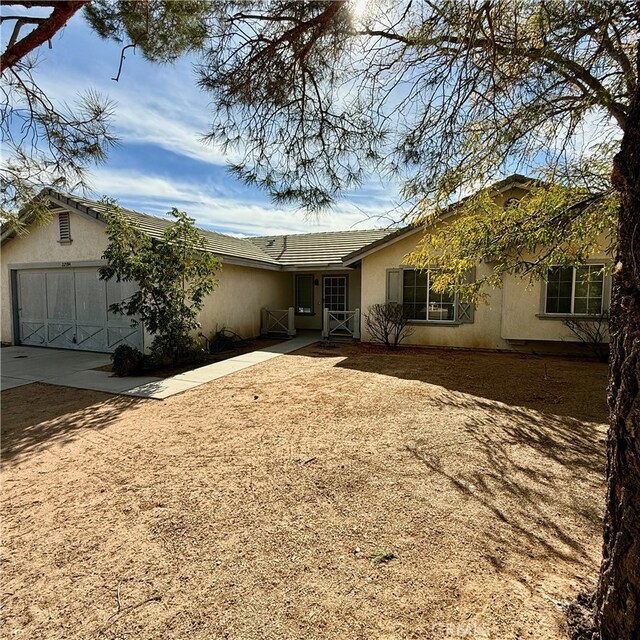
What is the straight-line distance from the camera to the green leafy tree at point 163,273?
27.2 feet

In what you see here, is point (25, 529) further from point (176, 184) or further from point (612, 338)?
point (176, 184)

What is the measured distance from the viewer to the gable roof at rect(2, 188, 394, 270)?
34.2 ft

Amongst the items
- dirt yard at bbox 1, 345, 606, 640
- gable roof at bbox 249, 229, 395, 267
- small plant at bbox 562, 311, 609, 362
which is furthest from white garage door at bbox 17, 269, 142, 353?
small plant at bbox 562, 311, 609, 362

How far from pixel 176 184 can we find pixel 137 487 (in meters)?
7.26

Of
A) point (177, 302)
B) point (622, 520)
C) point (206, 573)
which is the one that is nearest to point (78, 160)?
point (177, 302)

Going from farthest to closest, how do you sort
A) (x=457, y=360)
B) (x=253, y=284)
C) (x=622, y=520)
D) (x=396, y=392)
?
(x=253, y=284), (x=457, y=360), (x=396, y=392), (x=622, y=520)

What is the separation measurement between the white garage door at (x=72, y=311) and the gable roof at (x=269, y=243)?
5.73 ft

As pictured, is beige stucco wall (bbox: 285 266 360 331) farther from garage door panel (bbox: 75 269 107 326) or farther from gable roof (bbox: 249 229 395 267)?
garage door panel (bbox: 75 269 107 326)

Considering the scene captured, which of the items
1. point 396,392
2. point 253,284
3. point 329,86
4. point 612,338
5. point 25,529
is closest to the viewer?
point 612,338

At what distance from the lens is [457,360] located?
952cm

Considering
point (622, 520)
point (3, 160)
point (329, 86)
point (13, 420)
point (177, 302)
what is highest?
point (329, 86)

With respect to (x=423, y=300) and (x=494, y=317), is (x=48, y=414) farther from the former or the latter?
(x=494, y=317)

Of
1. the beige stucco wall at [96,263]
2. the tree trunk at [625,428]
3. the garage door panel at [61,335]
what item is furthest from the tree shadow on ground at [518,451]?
the garage door panel at [61,335]

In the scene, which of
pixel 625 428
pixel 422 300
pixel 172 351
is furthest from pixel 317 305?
pixel 625 428
